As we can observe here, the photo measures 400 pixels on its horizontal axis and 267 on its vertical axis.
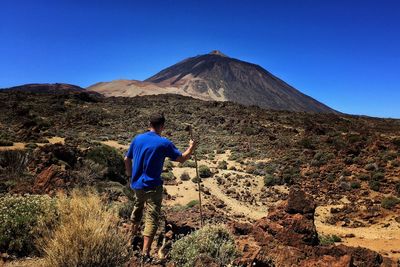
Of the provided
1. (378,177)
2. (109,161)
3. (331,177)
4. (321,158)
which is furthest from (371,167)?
(109,161)

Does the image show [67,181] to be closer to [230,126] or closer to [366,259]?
[366,259]

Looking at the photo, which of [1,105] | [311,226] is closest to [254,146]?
[311,226]

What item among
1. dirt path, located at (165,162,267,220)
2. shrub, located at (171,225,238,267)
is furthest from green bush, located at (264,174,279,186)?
shrub, located at (171,225,238,267)

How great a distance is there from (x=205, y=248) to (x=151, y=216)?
694mm

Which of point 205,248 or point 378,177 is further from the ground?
point 378,177

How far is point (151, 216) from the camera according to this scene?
13.0 feet

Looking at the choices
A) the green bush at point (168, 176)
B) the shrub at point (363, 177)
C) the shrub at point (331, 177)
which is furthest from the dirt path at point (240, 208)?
the shrub at point (363, 177)

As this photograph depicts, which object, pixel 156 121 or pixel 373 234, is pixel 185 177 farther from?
pixel 156 121

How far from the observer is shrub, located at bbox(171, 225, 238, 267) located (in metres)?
3.83

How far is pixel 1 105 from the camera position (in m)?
37.8

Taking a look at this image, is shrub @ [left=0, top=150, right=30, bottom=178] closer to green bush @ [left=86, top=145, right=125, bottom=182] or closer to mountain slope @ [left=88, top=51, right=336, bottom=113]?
green bush @ [left=86, top=145, right=125, bottom=182]

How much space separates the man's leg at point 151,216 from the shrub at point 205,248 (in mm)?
296

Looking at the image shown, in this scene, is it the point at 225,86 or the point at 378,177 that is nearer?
the point at 378,177

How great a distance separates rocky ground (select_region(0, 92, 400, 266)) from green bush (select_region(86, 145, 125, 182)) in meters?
0.05
